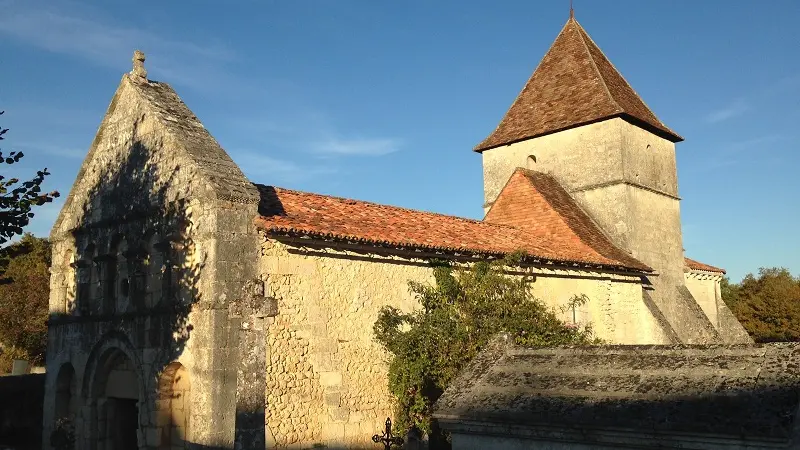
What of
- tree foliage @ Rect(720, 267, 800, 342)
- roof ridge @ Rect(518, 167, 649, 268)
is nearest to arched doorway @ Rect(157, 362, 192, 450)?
roof ridge @ Rect(518, 167, 649, 268)

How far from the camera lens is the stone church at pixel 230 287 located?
1130cm

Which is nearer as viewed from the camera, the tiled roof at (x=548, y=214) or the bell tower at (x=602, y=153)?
the tiled roof at (x=548, y=214)

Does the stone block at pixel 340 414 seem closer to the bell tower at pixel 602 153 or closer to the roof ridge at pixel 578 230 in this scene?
the roof ridge at pixel 578 230

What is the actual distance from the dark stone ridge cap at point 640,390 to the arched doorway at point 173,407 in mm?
7213

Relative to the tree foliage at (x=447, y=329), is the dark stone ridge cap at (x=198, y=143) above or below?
above

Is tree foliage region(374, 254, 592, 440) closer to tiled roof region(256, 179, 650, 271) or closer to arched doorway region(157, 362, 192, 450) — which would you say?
tiled roof region(256, 179, 650, 271)

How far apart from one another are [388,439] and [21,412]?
12739 millimetres

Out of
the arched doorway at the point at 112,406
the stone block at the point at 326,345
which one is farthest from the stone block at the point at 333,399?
the arched doorway at the point at 112,406

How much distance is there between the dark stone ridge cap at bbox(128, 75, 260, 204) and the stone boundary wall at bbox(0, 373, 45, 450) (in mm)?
9842

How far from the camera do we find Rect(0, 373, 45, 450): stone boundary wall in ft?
58.7

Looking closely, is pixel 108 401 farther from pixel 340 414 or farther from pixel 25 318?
pixel 25 318

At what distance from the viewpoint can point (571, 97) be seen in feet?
75.2

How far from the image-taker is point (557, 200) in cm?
2089

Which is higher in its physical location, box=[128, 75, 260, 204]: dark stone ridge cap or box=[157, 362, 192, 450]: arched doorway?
box=[128, 75, 260, 204]: dark stone ridge cap
